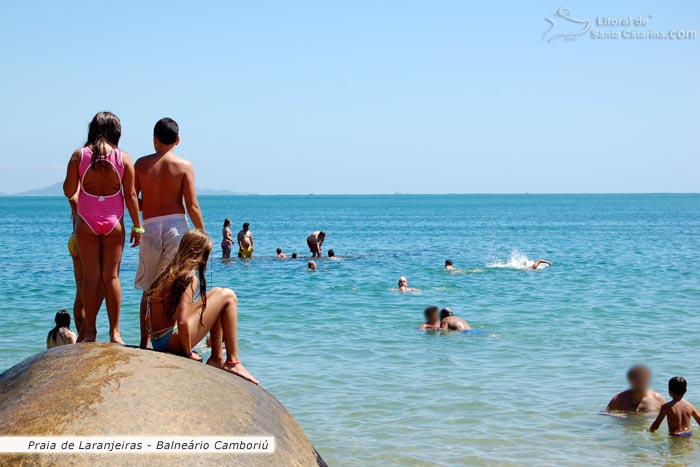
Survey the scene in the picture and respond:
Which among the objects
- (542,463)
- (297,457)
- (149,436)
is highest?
(149,436)

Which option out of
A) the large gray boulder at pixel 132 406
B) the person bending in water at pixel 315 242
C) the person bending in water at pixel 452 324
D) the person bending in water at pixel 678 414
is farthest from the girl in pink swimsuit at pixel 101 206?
the person bending in water at pixel 315 242

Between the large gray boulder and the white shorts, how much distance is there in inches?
45.2

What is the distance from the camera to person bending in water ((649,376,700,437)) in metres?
9.38

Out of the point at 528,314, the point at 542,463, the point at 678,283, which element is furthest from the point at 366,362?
the point at 678,283

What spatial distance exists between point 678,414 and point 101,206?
7010 mm

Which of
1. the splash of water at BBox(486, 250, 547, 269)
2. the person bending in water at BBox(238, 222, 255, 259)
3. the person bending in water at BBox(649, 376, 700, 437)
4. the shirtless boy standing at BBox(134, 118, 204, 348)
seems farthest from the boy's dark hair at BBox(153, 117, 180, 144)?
the splash of water at BBox(486, 250, 547, 269)

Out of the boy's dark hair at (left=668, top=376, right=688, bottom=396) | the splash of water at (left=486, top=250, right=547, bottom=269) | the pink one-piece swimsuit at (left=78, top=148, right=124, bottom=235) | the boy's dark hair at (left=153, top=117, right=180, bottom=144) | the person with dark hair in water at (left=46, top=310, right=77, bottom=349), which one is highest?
Answer: the boy's dark hair at (left=153, top=117, right=180, bottom=144)

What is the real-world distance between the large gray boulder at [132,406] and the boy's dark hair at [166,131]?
1775 millimetres

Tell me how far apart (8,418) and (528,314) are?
51.6 ft

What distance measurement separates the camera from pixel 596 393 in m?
11.2

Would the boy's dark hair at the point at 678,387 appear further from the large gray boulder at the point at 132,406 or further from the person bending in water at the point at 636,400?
the large gray boulder at the point at 132,406

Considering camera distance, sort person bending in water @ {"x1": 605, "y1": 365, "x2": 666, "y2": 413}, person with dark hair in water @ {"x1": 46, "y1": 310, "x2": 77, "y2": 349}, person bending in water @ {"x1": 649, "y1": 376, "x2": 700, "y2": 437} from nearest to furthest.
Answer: person bending in water @ {"x1": 649, "y1": 376, "x2": 700, "y2": 437} < person with dark hair in water @ {"x1": 46, "y1": 310, "x2": 77, "y2": 349} < person bending in water @ {"x1": 605, "y1": 365, "x2": 666, "y2": 413}

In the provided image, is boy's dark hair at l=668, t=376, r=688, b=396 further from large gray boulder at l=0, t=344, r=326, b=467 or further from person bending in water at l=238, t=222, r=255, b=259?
person bending in water at l=238, t=222, r=255, b=259

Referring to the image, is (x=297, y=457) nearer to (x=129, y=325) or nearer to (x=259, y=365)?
(x=259, y=365)
